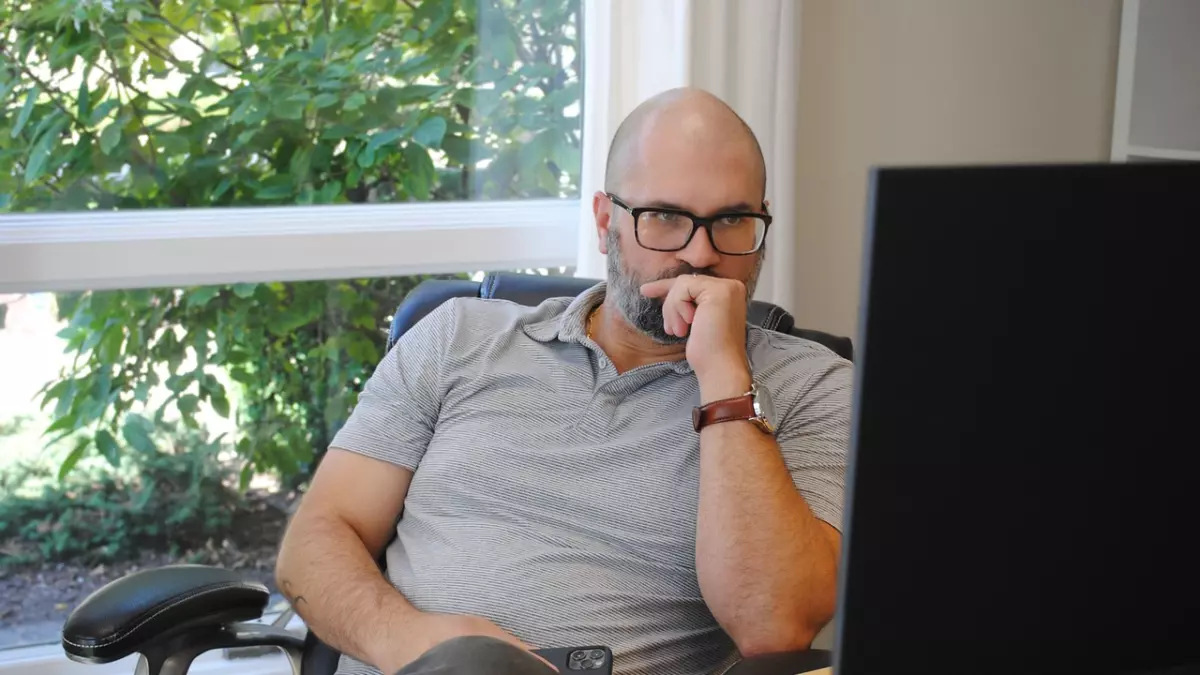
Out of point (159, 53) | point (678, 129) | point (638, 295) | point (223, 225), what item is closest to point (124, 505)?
point (223, 225)

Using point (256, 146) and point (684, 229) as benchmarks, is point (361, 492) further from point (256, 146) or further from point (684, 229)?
point (256, 146)

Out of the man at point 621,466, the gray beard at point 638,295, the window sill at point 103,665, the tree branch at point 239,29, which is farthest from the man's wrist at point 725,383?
the tree branch at point 239,29

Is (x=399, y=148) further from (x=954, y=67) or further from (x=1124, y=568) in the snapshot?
(x=1124, y=568)

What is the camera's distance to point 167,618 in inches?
52.4

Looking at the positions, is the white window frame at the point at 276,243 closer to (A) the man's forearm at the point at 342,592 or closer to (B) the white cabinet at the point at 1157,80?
(A) the man's forearm at the point at 342,592

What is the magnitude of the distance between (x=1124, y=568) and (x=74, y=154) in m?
2.01

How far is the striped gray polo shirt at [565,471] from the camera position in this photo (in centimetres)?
143

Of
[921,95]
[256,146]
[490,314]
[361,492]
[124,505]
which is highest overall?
[921,95]

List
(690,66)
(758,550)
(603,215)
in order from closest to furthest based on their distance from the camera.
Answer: (758,550) < (603,215) < (690,66)

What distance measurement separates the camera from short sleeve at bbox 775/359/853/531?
4.62 feet

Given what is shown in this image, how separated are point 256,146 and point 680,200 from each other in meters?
1.07

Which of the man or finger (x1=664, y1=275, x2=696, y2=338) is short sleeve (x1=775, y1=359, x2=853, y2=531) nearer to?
the man

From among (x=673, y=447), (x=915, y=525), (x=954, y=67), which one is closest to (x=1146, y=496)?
(x=915, y=525)

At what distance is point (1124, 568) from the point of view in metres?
0.63
